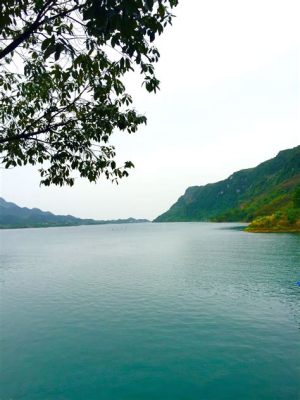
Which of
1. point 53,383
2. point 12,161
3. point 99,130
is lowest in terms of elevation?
point 53,383

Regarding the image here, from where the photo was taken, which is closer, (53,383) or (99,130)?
(99,130)

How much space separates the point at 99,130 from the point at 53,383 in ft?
57.4

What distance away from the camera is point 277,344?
24.5 meters

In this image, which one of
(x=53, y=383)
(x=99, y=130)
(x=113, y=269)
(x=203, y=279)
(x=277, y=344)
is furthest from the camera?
(x=113, y=269)

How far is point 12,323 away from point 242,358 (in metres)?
23.9

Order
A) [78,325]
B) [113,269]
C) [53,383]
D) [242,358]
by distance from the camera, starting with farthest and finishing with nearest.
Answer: [113,269], [78,325], [242,358], [53,383]

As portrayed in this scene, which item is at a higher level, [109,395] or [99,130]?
[99,130]

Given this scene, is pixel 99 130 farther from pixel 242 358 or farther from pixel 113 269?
pixel 113 269

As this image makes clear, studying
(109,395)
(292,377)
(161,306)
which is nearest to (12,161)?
(109,395)

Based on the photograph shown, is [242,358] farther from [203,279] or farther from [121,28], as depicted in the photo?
[203,279]

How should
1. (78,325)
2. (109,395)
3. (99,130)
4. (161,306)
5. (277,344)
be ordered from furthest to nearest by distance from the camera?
(161,306) → (78,325) → (277,344) → (109,395) → (99,130)

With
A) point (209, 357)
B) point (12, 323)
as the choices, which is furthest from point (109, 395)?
point (12, 323)

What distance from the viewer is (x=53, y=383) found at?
19.9m

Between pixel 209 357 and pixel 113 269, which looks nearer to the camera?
pixel 209 357
